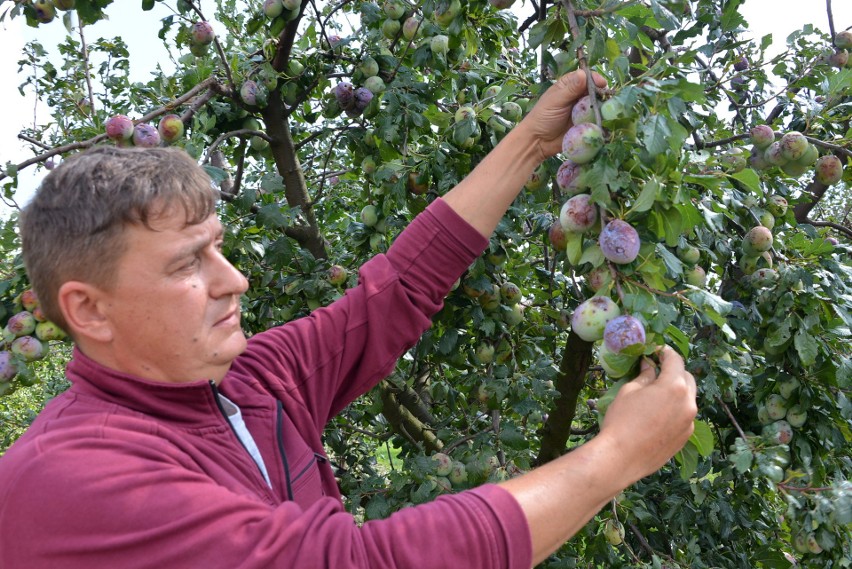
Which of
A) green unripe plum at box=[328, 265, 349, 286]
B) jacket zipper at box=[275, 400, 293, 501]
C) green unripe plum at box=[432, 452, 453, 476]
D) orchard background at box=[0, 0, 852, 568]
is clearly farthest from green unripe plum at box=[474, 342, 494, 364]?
jacket zipper at box=[275, 400, 293, 501]

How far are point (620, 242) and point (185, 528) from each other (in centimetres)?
72

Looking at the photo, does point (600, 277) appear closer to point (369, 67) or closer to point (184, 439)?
point (184, 439)

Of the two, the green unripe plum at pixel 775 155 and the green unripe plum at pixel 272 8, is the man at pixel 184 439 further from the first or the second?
the green unripe plum at pixel 272 8

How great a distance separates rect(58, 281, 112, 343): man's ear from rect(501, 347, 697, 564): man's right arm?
63 cm

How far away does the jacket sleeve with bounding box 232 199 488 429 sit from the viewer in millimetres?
1580

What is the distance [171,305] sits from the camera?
1102 mm

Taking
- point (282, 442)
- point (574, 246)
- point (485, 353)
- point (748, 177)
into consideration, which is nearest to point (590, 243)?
point (574, 246)

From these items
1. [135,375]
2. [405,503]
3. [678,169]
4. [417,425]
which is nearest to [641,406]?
[678,169]

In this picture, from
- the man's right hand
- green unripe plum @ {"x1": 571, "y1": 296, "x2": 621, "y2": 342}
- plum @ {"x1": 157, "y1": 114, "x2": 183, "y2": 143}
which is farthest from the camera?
plum @ {"x1": 157, "y1": 114, "x2": 183, "y2": 143}

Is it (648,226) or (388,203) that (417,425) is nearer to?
(388,203)

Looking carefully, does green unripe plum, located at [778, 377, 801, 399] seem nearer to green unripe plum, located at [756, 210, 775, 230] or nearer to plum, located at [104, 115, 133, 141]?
green unripe plum, located at [756, 210, 775, 230]

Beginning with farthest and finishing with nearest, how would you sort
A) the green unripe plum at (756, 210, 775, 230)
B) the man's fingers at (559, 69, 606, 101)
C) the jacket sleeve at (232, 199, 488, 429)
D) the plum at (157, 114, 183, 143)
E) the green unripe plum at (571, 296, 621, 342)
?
the plum at (157, 114, 183, 143)
the green unripe plum at (756, 210, 775, 230)
the jacket sleeve at (232, 199, 488, 429)
the man's fingers at (559, 69, 606, 101)
the green unripe plum at (571, 296, 621, 342)

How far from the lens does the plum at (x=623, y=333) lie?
1.08 metres

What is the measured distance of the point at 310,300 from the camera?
2.30m
